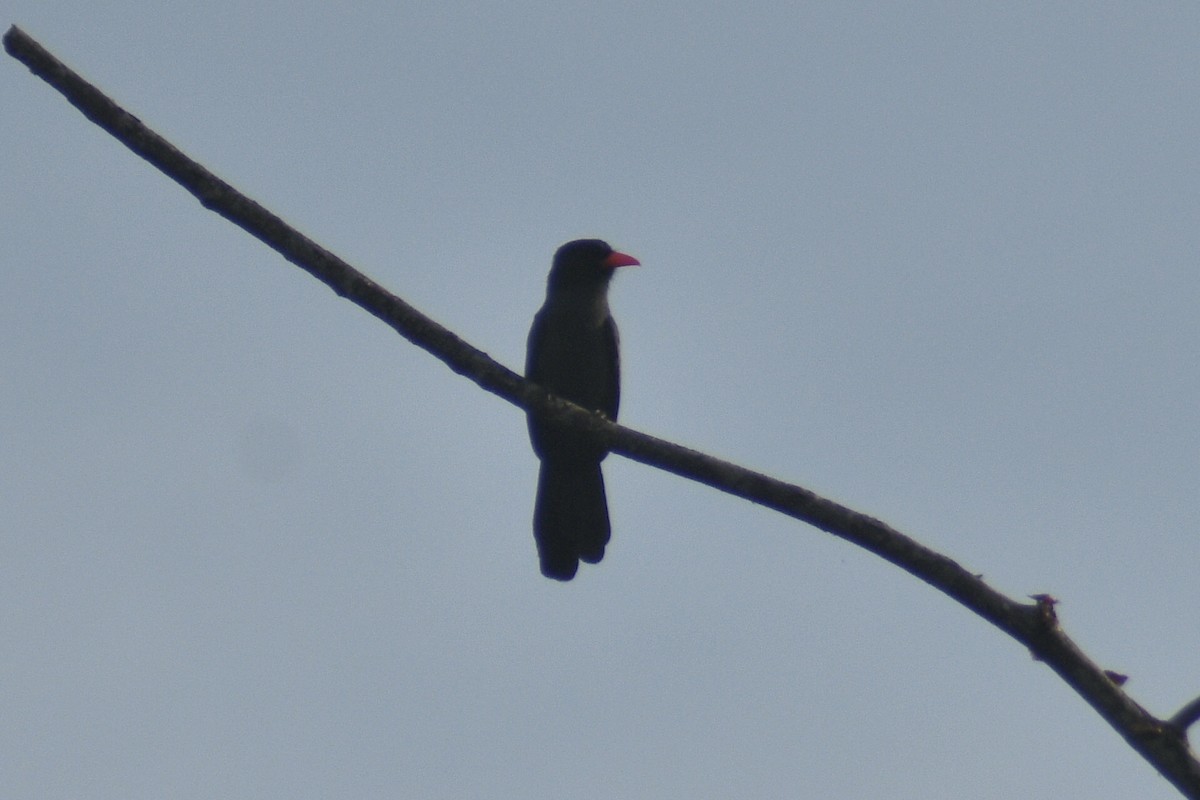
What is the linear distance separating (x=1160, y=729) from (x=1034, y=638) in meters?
0.38

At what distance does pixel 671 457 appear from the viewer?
457 cm

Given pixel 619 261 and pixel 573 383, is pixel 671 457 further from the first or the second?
pixel 619 261

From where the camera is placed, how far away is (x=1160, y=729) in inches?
132

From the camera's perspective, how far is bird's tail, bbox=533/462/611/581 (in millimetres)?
8672

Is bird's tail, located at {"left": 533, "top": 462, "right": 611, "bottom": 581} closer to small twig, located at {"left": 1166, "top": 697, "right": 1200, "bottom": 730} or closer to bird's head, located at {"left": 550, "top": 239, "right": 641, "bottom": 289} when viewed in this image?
bird's head, located at {"left": 550, "top": 239, "right": 641, "bottom": 289}

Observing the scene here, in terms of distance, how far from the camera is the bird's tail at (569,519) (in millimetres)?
8672

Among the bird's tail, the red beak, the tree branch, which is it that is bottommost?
the tree branch

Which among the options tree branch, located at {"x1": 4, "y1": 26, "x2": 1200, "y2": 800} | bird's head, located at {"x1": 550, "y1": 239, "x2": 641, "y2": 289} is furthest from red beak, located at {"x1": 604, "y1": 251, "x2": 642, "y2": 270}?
tree branch, located at {"x1": 4, "y1": 26, "x2": 1200, "y2": 800}

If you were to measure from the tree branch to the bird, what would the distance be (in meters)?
3.59

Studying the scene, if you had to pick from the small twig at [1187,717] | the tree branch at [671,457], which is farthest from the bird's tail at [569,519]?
the small twig at [1187,717]

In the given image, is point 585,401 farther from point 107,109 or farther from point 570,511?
point 107,109

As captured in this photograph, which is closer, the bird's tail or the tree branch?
the tree branch

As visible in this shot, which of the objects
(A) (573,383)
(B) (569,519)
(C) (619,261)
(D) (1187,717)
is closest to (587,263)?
(C) (619,261)

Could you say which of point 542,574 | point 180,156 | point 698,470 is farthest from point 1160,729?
point 542,574
